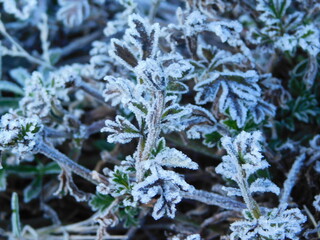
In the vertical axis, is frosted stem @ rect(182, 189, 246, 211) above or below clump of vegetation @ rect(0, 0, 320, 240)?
below

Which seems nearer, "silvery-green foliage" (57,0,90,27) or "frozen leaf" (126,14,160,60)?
"frozen leaf" (126,14,160,60)

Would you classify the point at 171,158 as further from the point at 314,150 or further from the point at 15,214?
the point at 15,214

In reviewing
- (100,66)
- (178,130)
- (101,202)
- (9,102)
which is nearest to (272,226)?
(178,130)

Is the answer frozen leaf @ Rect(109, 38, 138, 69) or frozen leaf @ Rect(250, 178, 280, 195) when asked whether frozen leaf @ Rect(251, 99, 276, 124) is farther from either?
frozen leaf @ Rect(109, 38, 138, 69)

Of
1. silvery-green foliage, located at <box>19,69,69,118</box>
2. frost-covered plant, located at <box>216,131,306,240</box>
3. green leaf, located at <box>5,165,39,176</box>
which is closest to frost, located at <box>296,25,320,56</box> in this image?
frost-covered plant, located at <box>216,131,306,240</box>

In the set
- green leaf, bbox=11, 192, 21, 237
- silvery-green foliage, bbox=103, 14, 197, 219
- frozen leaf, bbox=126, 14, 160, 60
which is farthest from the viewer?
green leaf, bbox=11, 192, 21, 237

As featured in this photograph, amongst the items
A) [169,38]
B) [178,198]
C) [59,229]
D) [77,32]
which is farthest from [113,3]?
[178,198]
